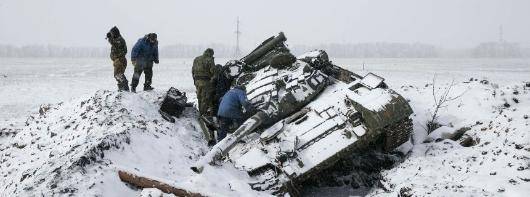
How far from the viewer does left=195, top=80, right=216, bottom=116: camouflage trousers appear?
906 centimetres

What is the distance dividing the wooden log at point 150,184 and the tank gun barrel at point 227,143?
759mm

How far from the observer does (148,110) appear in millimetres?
8672

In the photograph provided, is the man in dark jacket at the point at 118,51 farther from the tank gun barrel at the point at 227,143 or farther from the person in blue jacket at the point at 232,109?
the tank gun barrel at the point at 227,143

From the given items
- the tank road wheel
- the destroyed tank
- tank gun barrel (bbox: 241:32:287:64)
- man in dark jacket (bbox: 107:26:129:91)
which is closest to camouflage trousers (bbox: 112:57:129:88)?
man in dark jacket (bbox: 107:26:129:91)

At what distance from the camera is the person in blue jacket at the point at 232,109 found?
767 centimetres

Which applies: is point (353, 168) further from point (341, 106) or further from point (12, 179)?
point (12, 179)

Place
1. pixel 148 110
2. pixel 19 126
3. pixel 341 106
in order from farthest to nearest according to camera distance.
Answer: pixel 19 126, pixel 148 110, pixel 341 106

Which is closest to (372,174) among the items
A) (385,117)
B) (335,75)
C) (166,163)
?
(385,117)

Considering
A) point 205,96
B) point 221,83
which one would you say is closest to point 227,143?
point 205,96

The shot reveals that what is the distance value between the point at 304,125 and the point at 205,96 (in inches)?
105

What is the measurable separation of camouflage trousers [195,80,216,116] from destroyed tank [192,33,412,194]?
885 millimetres

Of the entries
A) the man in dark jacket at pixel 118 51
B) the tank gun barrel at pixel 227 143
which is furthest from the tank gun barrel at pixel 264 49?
the tank gun barrel at pixel 227 143

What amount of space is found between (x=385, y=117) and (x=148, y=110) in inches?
171

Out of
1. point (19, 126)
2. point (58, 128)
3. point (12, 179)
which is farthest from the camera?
point (19, 126)
